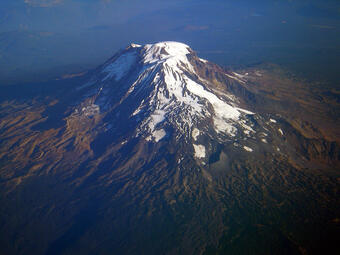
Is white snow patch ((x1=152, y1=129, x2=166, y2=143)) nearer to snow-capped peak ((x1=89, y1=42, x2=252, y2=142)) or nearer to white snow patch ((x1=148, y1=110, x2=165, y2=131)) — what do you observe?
snow-capped peak ((x1=89, y1=42, x2=252, y2=142))

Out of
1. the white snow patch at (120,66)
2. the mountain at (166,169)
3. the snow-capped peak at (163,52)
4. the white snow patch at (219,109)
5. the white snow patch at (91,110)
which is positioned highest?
the snow-capped peak at (163,52)

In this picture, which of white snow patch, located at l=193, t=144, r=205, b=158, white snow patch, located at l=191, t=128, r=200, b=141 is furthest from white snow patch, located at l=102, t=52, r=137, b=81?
white snow patch, located at l=193, t=144, r=205, b=158

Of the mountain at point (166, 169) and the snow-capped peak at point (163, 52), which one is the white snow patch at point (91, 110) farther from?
the snow-capped peak at point (163, 52)

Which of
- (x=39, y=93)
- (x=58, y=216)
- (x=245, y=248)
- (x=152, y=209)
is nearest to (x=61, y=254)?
(x=58, y=216)

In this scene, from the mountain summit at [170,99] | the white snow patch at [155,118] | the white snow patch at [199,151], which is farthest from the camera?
the white snow patch at [155,118]

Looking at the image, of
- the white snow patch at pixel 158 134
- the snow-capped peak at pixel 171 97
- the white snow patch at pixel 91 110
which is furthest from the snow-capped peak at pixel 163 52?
the white snow patch at pixel 158 134

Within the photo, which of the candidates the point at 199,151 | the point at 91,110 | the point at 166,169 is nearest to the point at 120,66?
the point at 91,110

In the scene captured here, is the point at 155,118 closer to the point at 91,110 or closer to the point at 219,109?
the point at 219,109

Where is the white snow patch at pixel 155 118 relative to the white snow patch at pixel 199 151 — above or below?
above
